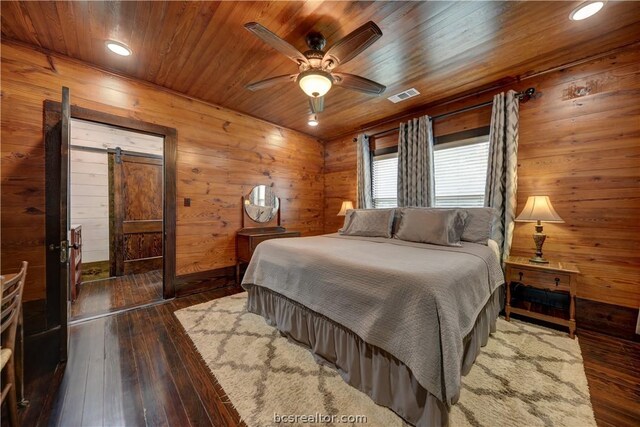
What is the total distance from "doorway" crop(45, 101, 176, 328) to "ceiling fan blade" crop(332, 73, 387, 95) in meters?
2.28

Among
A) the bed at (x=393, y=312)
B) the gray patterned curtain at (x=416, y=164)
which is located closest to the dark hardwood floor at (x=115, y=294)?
the bed at (x=393, y=312)

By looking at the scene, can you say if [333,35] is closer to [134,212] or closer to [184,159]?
[184,159]

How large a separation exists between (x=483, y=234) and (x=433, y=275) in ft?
5.02

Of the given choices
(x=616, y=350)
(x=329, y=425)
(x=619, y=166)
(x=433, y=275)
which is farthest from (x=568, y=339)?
(x=329, y=425)

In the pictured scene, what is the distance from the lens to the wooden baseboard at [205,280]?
10.3ft

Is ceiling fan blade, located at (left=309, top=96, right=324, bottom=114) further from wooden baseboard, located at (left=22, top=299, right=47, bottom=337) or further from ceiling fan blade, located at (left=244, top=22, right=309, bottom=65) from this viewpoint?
wooden baseboard, located at (left=22, top=299, right=47, bottom=337)

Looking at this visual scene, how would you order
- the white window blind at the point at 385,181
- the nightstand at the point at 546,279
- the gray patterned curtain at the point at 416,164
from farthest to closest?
the white window blind at the point at 385,181
the gray patterned curtain at the point at 416,164
the nightstand at the point at 546,279

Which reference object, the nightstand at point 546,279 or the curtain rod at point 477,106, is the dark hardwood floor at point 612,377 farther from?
the curtain rod at point 477,106

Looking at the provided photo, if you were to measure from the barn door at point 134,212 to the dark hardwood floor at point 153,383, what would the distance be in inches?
81.0

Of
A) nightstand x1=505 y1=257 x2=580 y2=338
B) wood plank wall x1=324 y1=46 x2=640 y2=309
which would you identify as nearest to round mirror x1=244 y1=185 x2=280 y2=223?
nightstand x1=505 y1=257 x2=580 y2=338

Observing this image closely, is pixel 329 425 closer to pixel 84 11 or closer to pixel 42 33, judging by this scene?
pixel 84 11

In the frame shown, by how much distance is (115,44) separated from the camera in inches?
84.3

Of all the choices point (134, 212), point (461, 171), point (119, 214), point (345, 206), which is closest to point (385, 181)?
point (345, 206)

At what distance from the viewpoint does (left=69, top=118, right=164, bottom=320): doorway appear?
11.9ft
